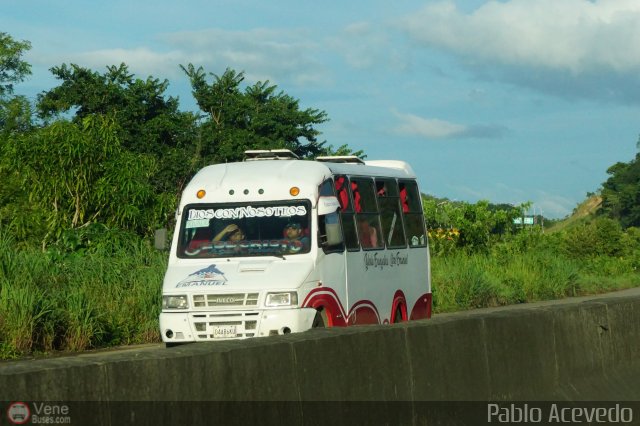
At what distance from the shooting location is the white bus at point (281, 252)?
14.2 m

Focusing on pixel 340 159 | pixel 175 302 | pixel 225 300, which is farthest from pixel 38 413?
pixel 340 159

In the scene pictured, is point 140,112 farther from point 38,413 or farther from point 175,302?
point 38,413

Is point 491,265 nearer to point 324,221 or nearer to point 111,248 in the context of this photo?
point 111,248

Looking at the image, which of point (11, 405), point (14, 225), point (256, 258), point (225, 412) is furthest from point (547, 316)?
point (14, 225)

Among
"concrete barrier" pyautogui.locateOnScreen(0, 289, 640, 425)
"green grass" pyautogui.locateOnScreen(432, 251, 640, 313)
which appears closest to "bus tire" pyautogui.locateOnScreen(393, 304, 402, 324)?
"concrete barrier" pyautogui.locateOnScreen(0, 289, 640, 425)

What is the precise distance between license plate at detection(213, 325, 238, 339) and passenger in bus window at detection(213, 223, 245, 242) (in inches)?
63.4

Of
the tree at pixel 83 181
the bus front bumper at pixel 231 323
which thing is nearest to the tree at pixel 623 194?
the tree at pixel 83 181

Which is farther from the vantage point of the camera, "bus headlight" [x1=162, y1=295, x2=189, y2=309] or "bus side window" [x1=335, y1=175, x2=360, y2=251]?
"bus side window" [x1=335, y1=175, x2=360, y2=251]

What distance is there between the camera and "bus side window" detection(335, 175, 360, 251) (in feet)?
53.9

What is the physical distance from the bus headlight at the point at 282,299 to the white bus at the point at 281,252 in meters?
0.01

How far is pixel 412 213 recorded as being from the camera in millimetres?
19531

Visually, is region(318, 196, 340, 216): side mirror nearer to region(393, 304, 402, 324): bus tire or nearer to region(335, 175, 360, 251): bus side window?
region(335, 175, 360, 251): bus side window

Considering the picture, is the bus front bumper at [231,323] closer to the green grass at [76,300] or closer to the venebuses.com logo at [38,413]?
the green grass at [76,300]

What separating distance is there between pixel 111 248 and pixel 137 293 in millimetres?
3430
